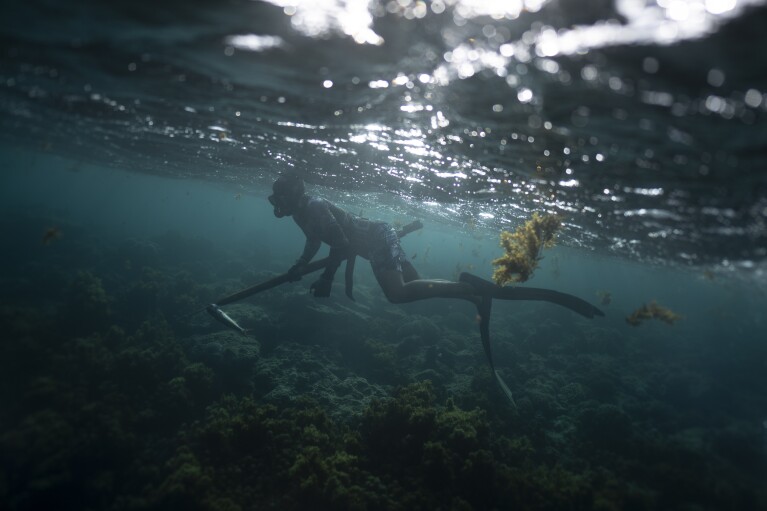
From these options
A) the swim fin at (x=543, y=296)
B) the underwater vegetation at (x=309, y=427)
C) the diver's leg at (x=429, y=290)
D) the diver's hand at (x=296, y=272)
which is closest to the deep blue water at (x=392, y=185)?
the underwater vegetation at (x=309, y=427)

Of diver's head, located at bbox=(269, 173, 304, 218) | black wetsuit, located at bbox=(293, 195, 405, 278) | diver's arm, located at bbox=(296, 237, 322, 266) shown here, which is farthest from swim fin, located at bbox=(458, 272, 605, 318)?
diver's head, located at bbox=(269, 173, 304, 218)

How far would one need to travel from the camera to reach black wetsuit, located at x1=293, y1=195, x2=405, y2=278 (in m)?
9.97

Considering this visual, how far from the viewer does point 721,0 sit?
3506 millimetres

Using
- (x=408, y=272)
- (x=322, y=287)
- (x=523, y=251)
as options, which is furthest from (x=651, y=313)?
(x=322, y=287)

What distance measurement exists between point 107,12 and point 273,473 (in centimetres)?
879

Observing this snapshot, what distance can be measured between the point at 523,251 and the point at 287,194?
23.4 feet

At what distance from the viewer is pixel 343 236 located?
10.0 m

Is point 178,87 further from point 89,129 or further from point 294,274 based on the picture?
point 89,129

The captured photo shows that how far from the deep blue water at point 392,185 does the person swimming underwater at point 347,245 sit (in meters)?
2.40

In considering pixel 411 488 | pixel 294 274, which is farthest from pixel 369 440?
pixel 294 274

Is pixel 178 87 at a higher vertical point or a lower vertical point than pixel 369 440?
higher

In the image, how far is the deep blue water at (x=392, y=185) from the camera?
504 centimetres

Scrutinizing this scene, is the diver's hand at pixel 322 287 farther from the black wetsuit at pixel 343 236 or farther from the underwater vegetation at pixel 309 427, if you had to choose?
the underwater vegetation at pixel 309 427

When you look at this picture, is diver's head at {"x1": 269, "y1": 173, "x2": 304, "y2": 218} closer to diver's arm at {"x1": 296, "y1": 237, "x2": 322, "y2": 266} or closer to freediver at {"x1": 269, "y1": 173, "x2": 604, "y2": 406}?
freediver at {"x1": 269, "y1": 173, "x2": 604, "y2": 406}
